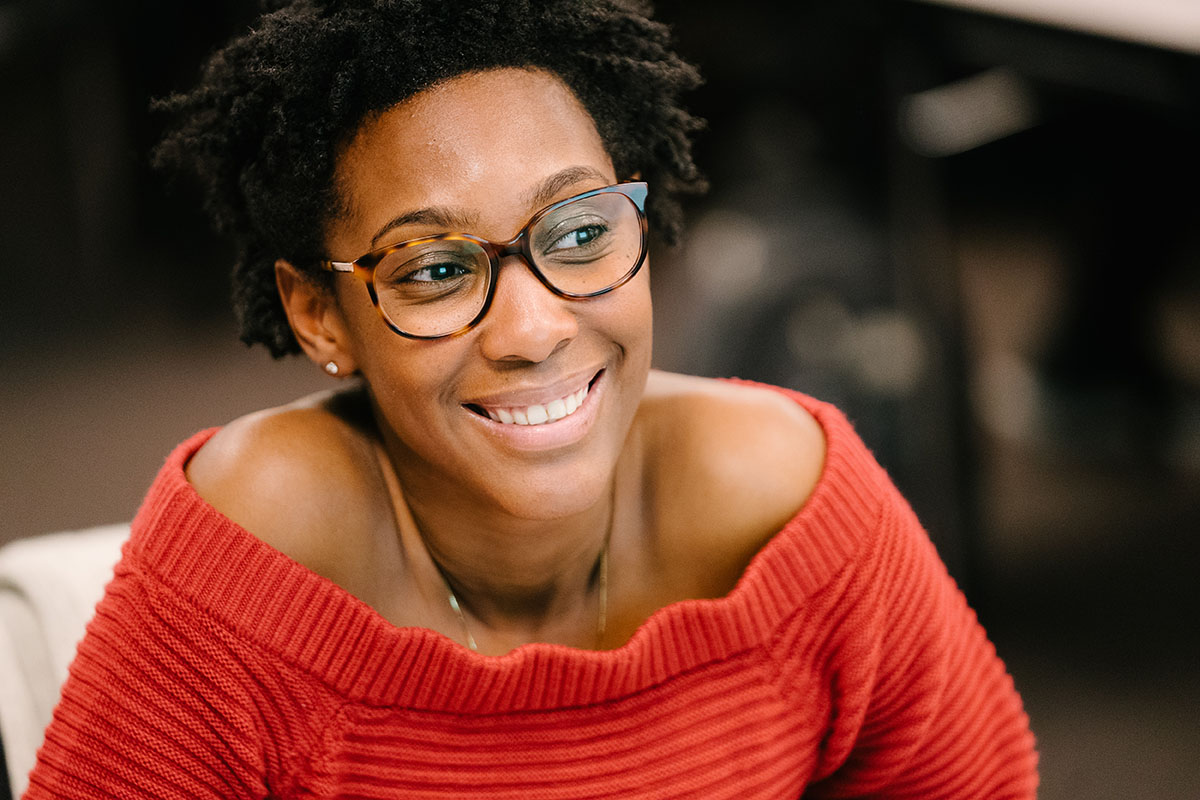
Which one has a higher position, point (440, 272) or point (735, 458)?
point (440, 272)

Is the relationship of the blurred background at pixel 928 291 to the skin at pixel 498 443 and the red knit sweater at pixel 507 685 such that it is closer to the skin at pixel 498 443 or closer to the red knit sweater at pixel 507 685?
the red knit sweater at pixel 507 685

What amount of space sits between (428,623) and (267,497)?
0.76 feet

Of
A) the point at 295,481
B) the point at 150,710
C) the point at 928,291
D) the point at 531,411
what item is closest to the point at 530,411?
the point at 531,411

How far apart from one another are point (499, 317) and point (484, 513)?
10.5 inches

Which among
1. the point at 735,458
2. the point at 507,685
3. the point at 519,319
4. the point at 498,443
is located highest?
the point at 519,319

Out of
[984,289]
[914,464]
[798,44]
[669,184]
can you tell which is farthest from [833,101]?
[669,184]

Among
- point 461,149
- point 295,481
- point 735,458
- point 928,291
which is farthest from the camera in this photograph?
point 928,291

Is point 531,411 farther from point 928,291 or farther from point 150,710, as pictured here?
point 928,291

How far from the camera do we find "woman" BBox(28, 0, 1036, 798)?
1009 mm

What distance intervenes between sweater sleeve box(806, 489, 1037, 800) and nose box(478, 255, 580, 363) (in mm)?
419

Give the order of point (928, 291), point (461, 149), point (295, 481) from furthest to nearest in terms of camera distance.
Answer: point (928, 291)
point (295, 481)
point (461, 149)

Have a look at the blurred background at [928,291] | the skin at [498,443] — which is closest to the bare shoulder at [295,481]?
the skin at [498,443]

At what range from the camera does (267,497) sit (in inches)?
42.5

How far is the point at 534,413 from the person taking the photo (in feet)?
3.40
